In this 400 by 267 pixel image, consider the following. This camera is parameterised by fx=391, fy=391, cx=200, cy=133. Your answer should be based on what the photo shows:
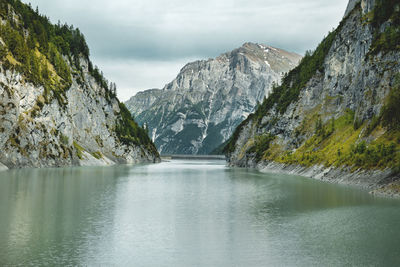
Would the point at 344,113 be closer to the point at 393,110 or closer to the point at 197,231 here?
the point at 393,110

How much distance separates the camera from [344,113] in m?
123

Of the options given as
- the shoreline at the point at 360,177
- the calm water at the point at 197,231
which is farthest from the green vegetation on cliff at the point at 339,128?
the calm water at the point at 197,231

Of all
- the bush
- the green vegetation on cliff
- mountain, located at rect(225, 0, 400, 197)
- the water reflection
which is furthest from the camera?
mountain, located at rect(225, 0, 400, 197)

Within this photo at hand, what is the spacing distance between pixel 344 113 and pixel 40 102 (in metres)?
101

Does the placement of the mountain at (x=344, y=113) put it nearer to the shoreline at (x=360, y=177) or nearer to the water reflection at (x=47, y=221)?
the shoreline at (x=360, y=177)

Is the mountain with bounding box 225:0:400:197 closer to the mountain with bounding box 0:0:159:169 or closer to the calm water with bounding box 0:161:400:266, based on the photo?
the calm water with bounding box 0:161:400:266

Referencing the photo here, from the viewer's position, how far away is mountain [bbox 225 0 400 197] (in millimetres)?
72562

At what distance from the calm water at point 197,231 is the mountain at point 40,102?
6997 centimetres

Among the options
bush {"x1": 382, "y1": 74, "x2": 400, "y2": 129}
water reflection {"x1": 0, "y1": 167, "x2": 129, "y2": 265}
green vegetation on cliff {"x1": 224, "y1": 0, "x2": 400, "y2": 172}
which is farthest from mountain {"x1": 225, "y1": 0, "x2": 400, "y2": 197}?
water reflection {"x1": 0, "y1": 167, "x2": 129, "y2": 265}

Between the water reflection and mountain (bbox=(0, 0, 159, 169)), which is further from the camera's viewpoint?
mountain (bbox=(0, 0, 159, 169))

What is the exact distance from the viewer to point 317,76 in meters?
153

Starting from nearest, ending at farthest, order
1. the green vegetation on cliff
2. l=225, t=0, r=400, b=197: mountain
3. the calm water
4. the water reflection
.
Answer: the calm water → the water reflection → the green vegetation on cliff → l=225, t=0, r=400, b=197: mountain

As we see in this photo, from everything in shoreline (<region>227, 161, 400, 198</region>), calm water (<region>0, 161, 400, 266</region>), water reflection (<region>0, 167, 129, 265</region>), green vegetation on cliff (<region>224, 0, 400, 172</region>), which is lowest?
calm water (<region>0, 161, 400, 266</region>)

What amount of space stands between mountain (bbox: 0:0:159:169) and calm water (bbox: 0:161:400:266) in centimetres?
6997
